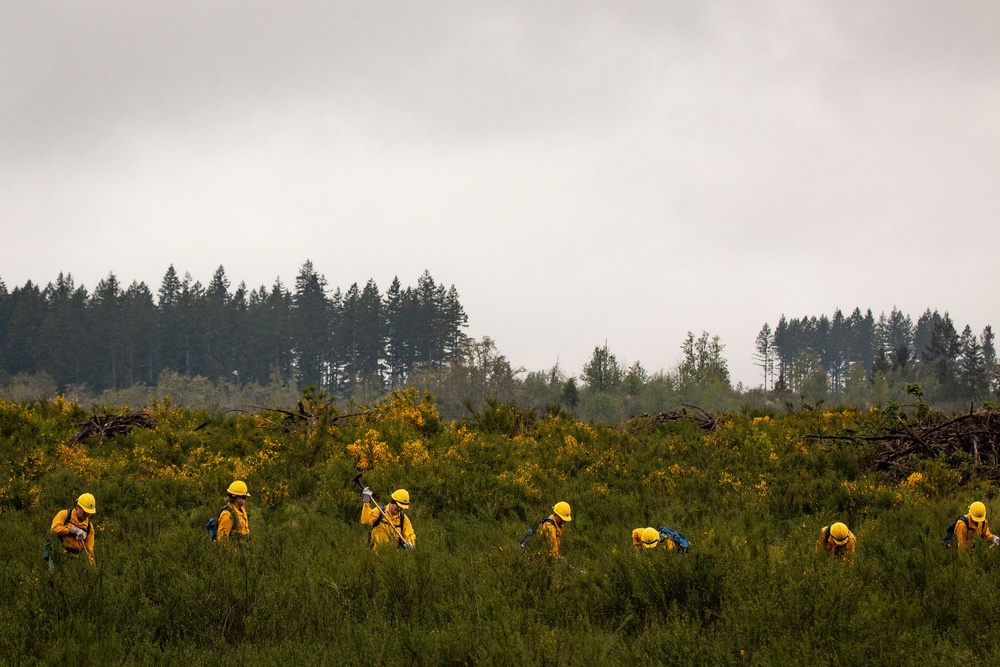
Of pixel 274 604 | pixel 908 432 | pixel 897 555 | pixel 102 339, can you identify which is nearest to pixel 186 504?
pixel 274 604

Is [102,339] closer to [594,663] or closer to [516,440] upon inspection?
[516,440]

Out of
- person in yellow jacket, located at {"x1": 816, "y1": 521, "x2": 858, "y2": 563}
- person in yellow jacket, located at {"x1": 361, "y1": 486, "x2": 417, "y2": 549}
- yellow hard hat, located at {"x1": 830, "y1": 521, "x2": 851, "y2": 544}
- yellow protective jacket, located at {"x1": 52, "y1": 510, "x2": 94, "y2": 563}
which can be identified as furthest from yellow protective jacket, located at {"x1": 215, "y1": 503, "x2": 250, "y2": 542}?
yellow hard hat, located at {"x1": 830, "y1": 521, "x2": 851, "y2": 544}

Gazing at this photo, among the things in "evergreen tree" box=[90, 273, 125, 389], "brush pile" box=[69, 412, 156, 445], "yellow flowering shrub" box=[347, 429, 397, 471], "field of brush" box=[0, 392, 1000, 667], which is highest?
"evergreen tree" box=[90, 273, 125, 389]

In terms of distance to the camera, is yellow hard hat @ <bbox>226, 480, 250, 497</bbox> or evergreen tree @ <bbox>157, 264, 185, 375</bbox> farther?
evergreen tree @ <bbox>157, 264, 185, 375</bbox>

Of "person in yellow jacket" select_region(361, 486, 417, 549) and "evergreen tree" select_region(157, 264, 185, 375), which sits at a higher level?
"evergreen tree" select_region(157, 264, 185, 375)

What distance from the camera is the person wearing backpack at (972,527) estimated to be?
9898mm

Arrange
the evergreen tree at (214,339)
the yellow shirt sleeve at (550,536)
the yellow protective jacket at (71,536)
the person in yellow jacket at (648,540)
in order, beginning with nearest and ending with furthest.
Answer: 1. the yellow shirt sleeve at (550,536)
2. the person in yellow jacket at (648,540)
3. the yellow protective jacket at (71,536)
4. the evergreen tree at (214,339)

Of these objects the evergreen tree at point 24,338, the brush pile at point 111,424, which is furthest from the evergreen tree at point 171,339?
the brush pile at point 111,424

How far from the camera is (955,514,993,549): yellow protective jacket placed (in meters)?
9.95

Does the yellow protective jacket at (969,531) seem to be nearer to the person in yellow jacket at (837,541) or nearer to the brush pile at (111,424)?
the person in yellow jacket at (837,541)

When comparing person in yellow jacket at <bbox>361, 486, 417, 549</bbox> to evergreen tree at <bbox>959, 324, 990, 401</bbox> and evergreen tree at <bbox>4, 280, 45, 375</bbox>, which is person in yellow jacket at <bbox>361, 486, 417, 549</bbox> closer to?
evergreen tree at <bbox>959, 324, 990, 401</bbox>

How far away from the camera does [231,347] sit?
3829 inches

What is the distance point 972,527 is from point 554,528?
5.30m

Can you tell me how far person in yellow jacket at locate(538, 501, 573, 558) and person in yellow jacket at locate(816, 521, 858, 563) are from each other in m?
3.29
